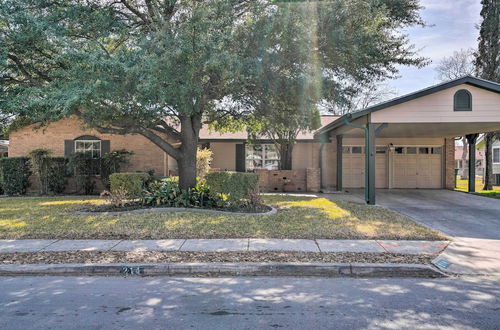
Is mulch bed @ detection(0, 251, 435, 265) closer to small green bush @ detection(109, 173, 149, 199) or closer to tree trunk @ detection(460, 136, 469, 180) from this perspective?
small green bush @ detection(109, 173, 149, 199)

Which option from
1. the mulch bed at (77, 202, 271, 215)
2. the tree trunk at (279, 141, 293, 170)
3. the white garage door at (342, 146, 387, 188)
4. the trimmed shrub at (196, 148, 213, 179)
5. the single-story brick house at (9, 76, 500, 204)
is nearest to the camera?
the mulch bed at (77, 202, 271, 215)

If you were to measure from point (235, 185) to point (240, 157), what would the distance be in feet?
29.1

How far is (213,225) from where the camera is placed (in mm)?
8852

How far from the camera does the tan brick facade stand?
16.9 metres

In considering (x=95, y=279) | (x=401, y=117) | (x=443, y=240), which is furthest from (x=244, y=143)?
(x=95, y=279)

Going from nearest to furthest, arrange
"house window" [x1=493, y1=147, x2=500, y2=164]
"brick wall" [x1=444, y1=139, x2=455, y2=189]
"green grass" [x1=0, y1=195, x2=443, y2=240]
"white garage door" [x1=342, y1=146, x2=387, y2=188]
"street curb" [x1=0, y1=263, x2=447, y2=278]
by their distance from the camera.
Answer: "street curb" [x1=0, y1=263, x2=447, y2=278] < "green grass" [x1=0, y1=195, x2=443, y2=240] < "brick wall" [x1=444, y1=139, x2=455, y2=189] < "white garage door" [x1=342, y1=146, x2=387, y2=188] < "house window" [x1=493, y1=147, x2=500, y2=164]

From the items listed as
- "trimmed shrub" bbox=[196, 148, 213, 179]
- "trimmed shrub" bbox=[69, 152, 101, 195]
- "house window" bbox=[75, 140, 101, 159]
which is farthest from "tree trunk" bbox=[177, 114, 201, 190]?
"house window" bbox=[75, 140, 101, 159]

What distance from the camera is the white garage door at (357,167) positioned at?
758 inches

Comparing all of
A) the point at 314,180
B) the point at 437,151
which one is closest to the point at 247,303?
the point at 314,180

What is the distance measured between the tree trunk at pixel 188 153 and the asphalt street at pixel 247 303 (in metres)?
6.41

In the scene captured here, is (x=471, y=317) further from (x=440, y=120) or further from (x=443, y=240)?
(x=440, y=120)

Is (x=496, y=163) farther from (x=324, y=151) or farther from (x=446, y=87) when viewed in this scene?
(x=446, y=87)

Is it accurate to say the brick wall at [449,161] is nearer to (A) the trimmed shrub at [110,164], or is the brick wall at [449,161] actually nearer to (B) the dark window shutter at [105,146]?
(A) the trimmed shrub at [110,164]

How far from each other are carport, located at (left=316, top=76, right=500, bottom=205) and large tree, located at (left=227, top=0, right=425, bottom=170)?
5.68 ft
